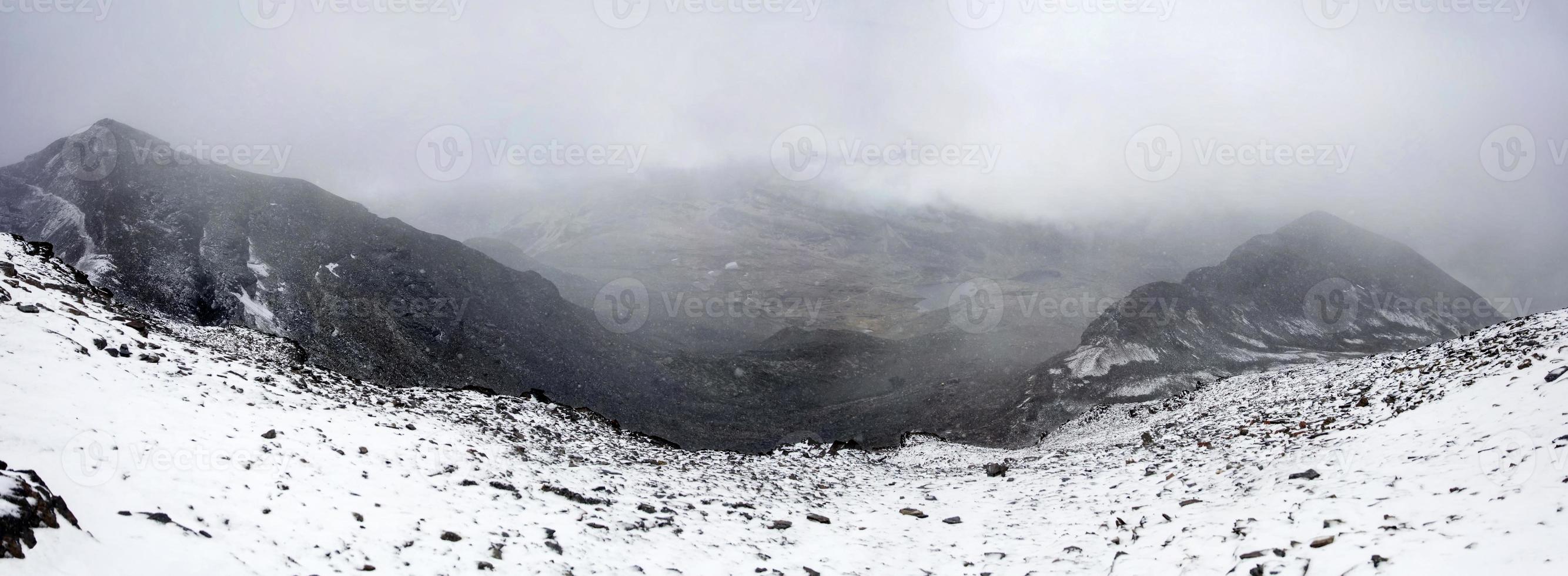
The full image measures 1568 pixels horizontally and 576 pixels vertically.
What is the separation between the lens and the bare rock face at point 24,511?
18.2 ft

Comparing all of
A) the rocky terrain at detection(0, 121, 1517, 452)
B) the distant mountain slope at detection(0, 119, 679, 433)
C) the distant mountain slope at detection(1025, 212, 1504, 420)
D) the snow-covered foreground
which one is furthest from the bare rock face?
the distant mountain slope at detection(1025, 212, 1504, 420)

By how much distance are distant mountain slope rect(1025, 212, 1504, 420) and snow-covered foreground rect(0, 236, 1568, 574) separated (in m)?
28.1

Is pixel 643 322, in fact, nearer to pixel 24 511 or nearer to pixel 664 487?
pixel 664 487

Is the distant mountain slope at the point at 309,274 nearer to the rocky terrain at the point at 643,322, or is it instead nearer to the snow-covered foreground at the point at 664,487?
the rocky terrain at the point at 643,322

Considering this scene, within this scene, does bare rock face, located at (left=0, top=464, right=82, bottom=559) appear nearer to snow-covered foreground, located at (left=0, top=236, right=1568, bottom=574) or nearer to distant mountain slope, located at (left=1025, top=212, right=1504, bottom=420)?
snow-covered foreground, located at (left=0, top=236, right=1568, bottom=574)

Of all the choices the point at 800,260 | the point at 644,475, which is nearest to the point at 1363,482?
the point at 644,475

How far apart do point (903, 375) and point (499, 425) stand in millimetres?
47396

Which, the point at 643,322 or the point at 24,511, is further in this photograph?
the point at 643,322

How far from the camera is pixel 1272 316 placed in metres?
61.5

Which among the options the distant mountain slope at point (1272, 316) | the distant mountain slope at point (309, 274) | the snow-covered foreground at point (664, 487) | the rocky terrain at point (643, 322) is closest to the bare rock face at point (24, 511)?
the snow-covered foreground at point (664, 487)

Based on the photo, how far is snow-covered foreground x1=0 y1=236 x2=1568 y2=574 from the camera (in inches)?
303

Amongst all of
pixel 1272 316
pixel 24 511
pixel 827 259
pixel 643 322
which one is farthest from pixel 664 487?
pixel 827 259

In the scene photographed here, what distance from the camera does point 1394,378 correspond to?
18.5 metres

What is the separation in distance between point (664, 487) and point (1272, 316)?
65.7 meters
